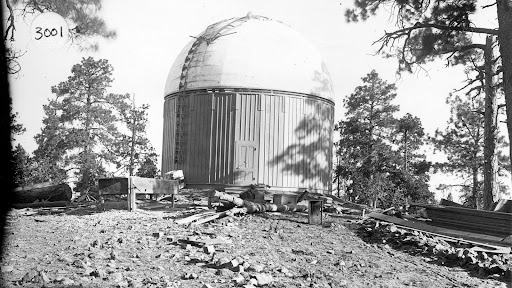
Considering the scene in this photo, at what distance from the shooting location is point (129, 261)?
8758 mm

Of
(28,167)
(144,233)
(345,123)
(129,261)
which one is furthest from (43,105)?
(129,261)

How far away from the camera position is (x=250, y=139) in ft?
69.2

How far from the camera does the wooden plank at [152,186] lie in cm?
1421

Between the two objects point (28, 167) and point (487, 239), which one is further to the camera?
point (28, 167)

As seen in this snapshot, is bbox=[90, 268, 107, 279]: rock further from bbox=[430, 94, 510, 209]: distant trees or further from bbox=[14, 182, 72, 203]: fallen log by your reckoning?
bbox=[430, 94, 510, 209]: distant trees

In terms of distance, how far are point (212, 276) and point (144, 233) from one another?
10.4ft

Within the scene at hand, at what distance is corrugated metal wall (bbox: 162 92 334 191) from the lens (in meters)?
21.0

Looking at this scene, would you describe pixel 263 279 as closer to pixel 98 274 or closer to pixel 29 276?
pixel 98 274

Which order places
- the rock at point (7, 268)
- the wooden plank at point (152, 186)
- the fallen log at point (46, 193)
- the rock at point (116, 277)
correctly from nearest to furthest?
the rock at point (7, 268) → the rock at point (116, 277) → the wooden plank at point (152, 186) → the fallen log at point (46, 193)

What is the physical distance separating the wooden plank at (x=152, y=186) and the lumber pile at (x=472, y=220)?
7.52 meters

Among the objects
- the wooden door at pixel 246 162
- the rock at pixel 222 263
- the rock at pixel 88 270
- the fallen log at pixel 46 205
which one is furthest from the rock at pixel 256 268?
the wooden door at pixel 246 162

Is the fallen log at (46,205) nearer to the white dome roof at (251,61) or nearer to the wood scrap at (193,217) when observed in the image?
the wood scrap at (193,217)

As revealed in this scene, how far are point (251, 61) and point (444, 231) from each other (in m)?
11.1

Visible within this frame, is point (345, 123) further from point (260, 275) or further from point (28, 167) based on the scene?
point (260, 275)
